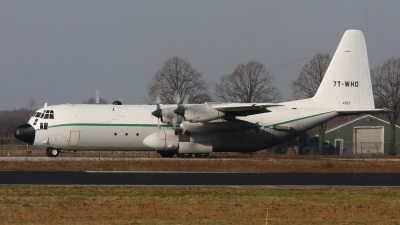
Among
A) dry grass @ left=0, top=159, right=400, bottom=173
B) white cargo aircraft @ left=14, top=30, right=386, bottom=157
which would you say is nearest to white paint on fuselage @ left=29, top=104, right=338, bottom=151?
white cargo aircraft @ left=14, top=30, right=386, bottom=157

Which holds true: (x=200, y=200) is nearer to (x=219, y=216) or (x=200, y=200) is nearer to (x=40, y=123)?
(x=219, y=216)

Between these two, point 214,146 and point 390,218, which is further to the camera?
point 214,146

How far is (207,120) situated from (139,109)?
4748 mm

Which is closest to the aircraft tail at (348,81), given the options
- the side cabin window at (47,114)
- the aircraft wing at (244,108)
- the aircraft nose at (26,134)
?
the aircraft wing at (244,108)

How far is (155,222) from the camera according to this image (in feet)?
41.0

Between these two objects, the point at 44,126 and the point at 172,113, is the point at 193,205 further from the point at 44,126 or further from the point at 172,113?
the point at 44,126

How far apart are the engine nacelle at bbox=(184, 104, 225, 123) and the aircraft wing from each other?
318 mm

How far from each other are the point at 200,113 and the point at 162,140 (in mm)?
3176

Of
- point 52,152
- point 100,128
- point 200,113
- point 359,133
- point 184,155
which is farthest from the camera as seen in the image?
point 359,133

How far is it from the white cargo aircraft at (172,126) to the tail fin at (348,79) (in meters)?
0.49

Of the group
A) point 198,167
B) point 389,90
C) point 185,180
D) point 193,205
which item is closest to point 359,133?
point 389,90

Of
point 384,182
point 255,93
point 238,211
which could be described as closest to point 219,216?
point 238,211

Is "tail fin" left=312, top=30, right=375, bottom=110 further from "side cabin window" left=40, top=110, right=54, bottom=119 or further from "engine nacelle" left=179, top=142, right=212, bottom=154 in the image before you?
"side cabin window" left=40, top=110, right=54, bottom=119

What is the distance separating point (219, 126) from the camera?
3544cm
